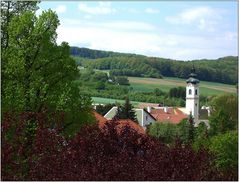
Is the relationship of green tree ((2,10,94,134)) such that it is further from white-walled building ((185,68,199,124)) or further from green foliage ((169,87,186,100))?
green foliage ((169,87,186,100))

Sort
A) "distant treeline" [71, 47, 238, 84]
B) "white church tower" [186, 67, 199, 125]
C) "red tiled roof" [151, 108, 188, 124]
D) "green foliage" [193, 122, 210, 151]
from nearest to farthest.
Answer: "green foliage" [193, 122, 210, 151] < "red tiled roof" [151, 108, 188, 124] < "white church tower" [186, 67, 199, 125] < "distant treeline" [71, 47, 238, 84]

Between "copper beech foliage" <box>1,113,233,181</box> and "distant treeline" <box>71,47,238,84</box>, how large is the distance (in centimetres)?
11040

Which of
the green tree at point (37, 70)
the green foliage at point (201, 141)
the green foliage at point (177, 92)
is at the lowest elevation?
the green foliage at point (177, 92)

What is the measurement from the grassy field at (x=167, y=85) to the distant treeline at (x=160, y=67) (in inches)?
53.5

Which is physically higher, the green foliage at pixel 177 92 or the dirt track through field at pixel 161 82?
the dirt track through field at pixel 161 82

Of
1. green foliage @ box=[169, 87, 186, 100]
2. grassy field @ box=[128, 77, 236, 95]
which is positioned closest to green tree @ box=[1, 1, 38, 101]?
grassy field @ box=[128, 77, 236, 95]

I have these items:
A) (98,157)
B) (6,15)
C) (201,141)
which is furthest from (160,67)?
(98,157)

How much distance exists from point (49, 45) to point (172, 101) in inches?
4437

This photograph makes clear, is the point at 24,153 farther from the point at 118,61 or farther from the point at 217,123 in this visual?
the point at 118,61

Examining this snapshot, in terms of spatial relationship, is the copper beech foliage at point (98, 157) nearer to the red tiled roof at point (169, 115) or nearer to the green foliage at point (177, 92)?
the red tiled roof at point (169, 115)

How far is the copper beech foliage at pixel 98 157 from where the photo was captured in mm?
8164

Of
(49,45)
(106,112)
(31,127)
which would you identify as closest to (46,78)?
(49,45)

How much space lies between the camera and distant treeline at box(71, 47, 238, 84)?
125 m

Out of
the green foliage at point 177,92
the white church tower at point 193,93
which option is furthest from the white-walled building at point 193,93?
the green foliage at point 177,92
